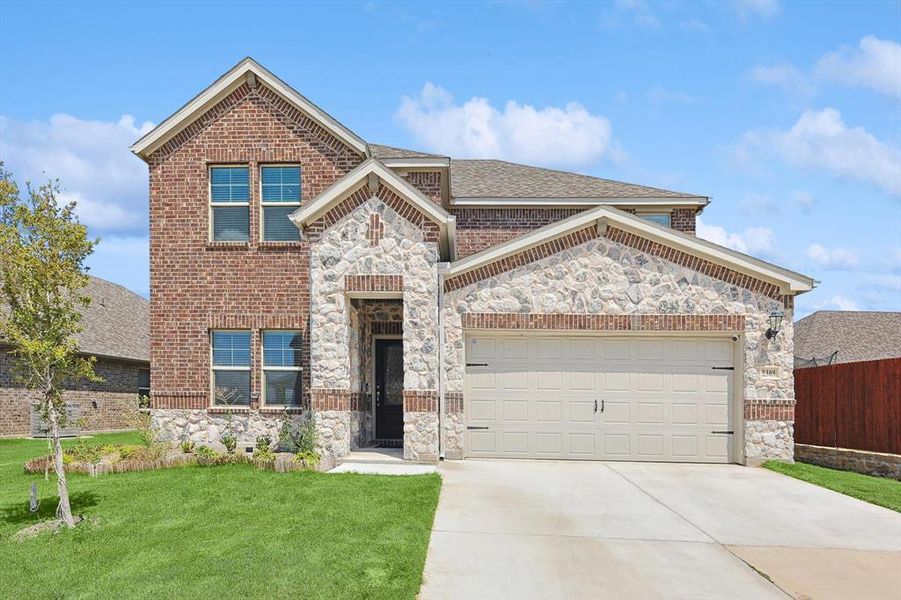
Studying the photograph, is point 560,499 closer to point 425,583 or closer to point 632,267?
point 425,583

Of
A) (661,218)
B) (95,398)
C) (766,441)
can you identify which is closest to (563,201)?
(661,218)

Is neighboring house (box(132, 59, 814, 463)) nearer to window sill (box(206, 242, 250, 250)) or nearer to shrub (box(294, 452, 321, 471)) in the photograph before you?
window sill (box(206, 242, 250, 250))

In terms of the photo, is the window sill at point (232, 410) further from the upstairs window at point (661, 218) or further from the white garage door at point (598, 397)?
the upstairs window at point (661, 218)

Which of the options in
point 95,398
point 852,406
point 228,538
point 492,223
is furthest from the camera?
point 95,398

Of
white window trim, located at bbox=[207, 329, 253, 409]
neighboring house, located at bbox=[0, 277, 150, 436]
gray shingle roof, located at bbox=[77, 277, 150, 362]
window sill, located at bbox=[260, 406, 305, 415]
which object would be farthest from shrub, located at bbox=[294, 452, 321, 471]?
gray shingle roof, located at bbox=[77, 277, 150, 362]

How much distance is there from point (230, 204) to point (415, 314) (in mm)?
5608

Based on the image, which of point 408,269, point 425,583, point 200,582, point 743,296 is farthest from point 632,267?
point 200,582

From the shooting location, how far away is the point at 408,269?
13719 mm

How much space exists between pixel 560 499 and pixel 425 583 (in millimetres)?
4291

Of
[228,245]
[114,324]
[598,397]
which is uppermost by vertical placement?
[228,245]

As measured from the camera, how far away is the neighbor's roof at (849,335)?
26.2 meters

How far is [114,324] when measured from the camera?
2916 centimetres

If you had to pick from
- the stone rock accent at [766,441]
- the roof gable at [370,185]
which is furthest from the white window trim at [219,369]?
the stone rock accent at [766,441]

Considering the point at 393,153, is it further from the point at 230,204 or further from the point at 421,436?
the point at 421,436
